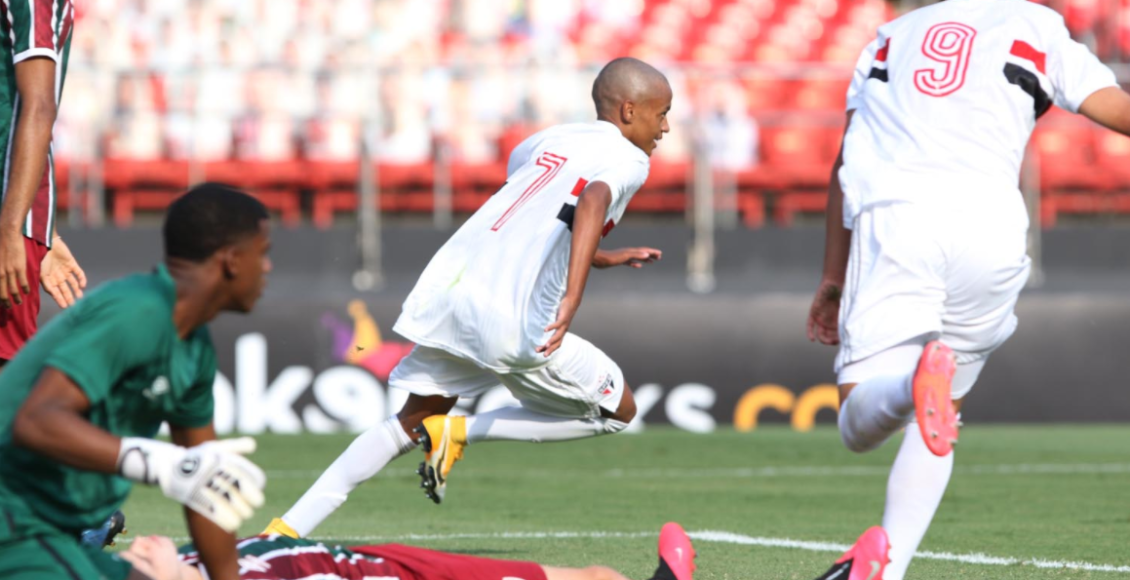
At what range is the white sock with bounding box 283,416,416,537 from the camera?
18.5ft

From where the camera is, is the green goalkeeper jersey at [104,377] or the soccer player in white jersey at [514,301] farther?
the soccer player in white jersey at [514,301]

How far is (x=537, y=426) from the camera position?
20.2 feet

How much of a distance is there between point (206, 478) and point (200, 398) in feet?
1.83

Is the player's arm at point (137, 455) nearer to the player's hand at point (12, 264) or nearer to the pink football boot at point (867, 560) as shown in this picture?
the player's hand at point (12, 264)

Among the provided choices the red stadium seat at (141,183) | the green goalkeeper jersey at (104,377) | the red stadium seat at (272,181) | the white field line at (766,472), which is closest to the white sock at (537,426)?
the green goalkeeper jersey at (104,377)

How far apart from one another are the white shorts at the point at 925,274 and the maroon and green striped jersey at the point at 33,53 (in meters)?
2.40

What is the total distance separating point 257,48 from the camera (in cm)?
1675

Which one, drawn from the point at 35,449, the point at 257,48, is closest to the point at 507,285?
the point at 35,449

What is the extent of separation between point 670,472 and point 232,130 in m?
5.90

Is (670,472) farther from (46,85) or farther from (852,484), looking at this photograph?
(46,85)

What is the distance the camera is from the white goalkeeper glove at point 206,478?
10.3 ft

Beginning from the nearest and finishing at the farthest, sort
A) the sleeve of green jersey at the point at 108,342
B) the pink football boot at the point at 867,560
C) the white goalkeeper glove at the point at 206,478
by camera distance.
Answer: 1. the white goalkeeper glove at the point at 206,478
2. the sleeve of green jersey at the point at 108,342
3. the pink football boot at the point at 867,560

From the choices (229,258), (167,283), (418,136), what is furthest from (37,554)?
(418,136)

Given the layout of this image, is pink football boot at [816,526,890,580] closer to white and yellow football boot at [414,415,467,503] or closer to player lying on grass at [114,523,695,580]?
player lying on grass at [114,523,695,580]
